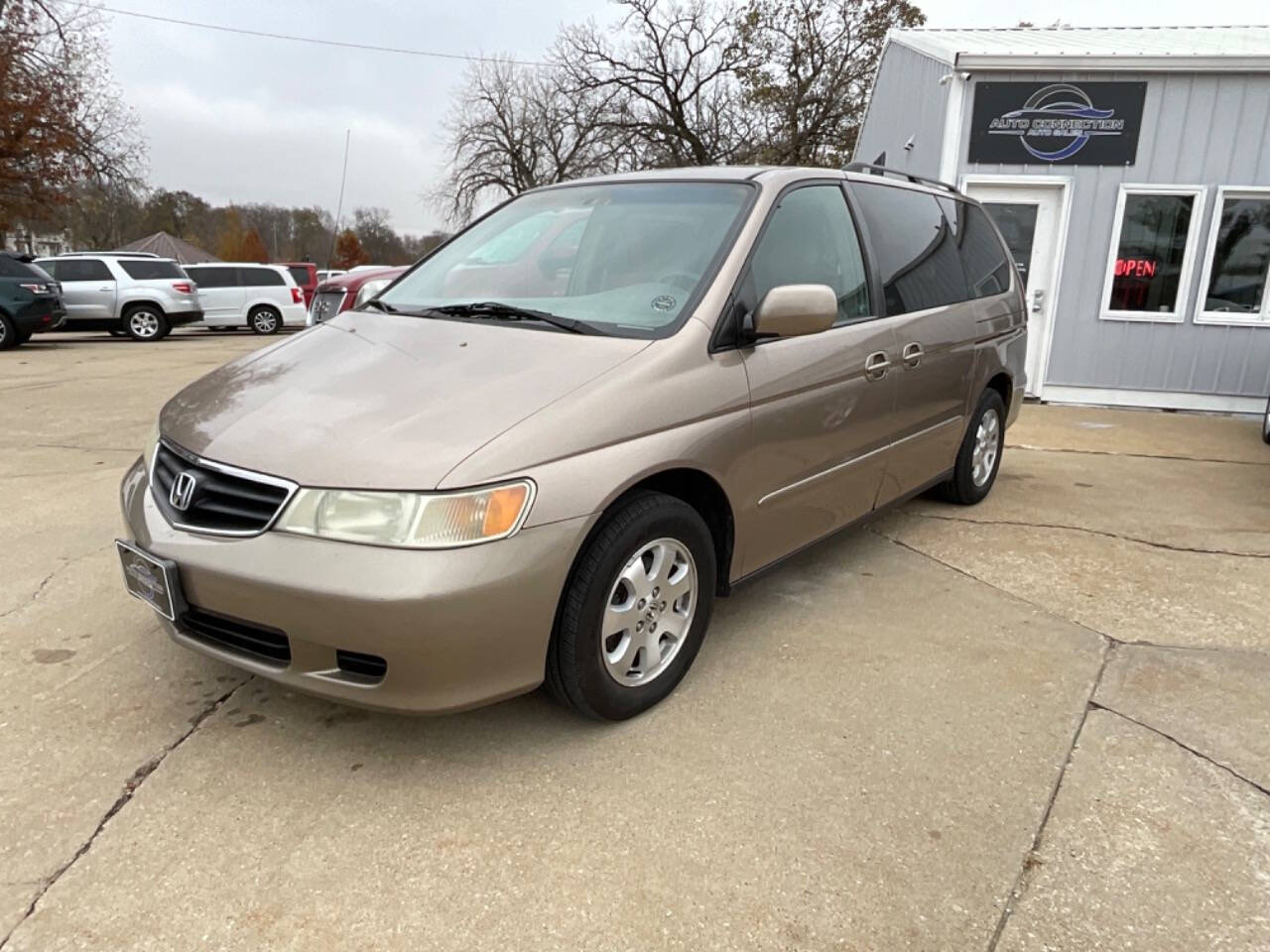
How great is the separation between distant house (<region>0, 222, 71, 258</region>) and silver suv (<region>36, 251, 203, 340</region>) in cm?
553

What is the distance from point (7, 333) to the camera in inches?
534

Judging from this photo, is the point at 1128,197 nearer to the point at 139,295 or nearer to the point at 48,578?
the point at 48,578

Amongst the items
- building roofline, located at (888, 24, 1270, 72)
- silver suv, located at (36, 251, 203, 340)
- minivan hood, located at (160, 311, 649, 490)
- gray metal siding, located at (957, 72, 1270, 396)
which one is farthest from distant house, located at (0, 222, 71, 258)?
minivan hood, located at (160, 311, 649, 490)

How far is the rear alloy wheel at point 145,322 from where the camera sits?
54.1 ft

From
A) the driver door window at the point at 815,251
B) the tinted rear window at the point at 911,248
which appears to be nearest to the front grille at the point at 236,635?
the driver door window at the point at 815,251

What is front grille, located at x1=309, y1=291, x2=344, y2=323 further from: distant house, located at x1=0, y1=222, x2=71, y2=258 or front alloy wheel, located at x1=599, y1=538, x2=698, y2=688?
distant house, located at x1=0, y1=222, x2=71, y2=258

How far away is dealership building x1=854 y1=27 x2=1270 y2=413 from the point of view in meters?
8.13

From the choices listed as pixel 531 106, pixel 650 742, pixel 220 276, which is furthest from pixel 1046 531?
pixel 531 106

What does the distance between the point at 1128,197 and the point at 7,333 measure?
51.6ft

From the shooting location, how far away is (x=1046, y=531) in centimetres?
463

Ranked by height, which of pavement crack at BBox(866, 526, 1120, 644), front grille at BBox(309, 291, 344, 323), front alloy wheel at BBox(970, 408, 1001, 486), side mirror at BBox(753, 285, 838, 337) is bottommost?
pavement crack at BBox(866, 526, 1120, 644)

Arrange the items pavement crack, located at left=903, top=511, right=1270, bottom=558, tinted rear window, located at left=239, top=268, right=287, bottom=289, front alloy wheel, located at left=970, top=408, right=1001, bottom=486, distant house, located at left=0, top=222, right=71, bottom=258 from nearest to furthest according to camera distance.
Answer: pavement crack, located at left=903, top=511, right=1270, bottom=558 → front alloy wheel, located at left=970, top=408, right=1001, bottom=486 → tinted rear window, located at left=239, top=268, right=287, bottom=289 → distant house, located at left=0, top=222, right=71, bottom=258

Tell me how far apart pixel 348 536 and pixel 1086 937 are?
1.95 metres

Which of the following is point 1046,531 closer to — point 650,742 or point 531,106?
point 650,742
